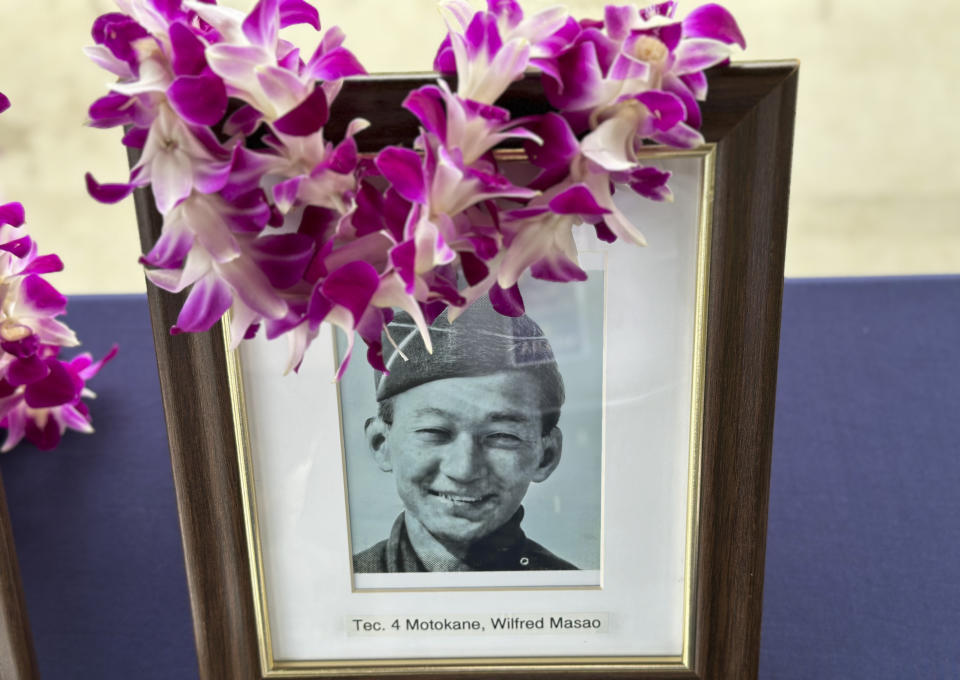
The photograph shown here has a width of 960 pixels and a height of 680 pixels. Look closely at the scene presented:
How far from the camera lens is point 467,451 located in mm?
391

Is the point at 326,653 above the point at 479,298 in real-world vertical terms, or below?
below

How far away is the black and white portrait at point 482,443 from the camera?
38 cm

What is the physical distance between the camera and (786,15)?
1.24 m

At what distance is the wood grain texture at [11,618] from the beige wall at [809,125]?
0.89m

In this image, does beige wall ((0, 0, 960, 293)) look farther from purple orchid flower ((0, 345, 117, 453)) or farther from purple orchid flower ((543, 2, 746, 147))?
purple orchid flower ((543, 2, 746, 147))

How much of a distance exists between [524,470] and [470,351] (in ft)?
0.19

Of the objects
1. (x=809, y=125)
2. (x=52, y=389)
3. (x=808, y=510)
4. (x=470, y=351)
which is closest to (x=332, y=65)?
(x=470, y=351)

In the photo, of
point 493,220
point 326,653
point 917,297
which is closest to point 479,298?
point 493,220

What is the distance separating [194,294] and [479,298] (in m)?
0.11

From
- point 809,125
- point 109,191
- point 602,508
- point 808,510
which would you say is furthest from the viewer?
point 809,125

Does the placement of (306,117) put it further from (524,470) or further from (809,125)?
(809,125)

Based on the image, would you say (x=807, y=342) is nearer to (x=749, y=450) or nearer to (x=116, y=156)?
(x=749, y=450)

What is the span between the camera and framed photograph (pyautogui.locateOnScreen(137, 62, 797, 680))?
0.36m

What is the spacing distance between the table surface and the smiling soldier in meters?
0.14
